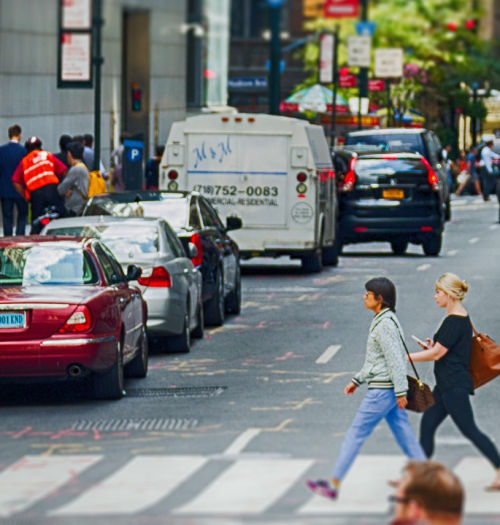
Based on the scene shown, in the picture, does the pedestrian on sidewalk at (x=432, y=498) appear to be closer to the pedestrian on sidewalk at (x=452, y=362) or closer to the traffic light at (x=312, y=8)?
the pedestrian on sidewalk at (x=452, y=362)

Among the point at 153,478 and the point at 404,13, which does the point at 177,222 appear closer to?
the point at 153,478

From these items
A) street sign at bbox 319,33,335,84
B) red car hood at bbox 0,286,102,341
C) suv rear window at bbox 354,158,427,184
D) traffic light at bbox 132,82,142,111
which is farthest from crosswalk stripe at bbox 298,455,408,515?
street sign at bbox 319,33,335,84

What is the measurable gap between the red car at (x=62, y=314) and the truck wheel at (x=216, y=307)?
519 centimetres

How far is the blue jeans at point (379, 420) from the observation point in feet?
34.1

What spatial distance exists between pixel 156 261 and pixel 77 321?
12.3 ft

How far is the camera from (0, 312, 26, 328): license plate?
46.9ft

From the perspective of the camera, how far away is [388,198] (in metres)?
31.8

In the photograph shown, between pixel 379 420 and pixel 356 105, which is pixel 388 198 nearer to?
pixel 379 420

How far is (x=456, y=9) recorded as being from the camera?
91625 mm

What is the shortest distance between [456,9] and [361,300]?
69.7 meters

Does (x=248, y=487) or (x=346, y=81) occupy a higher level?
(x=248, y=487)

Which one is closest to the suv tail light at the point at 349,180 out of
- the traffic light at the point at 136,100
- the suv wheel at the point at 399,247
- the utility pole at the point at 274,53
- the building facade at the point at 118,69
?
the suv wheel at the point at 399,247

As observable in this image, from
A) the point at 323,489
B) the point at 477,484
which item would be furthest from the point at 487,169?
the point at 323,489

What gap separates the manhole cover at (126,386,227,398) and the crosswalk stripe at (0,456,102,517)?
330 cm
